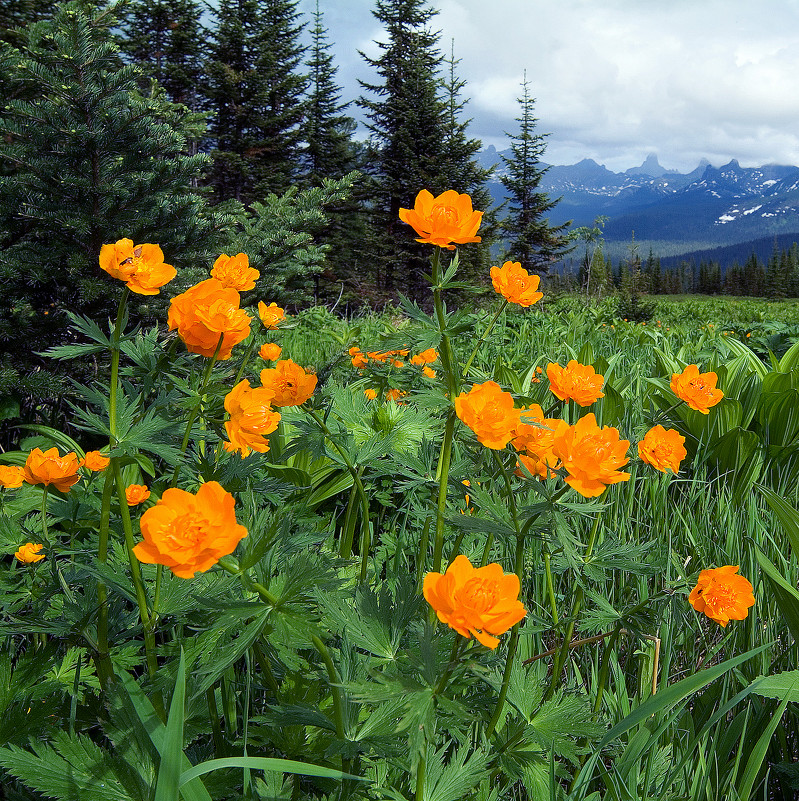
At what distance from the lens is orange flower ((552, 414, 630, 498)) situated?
666 mm

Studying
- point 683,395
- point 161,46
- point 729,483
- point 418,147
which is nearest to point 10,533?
point 683,395

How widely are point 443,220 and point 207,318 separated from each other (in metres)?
0.36

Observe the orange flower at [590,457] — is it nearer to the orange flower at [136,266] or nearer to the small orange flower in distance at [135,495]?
the orange flower at [136,266]

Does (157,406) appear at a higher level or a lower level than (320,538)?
higher

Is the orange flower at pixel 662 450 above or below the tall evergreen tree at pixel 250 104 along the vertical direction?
below

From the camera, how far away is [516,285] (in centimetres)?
109

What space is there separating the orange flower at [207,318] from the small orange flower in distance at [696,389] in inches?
39.1

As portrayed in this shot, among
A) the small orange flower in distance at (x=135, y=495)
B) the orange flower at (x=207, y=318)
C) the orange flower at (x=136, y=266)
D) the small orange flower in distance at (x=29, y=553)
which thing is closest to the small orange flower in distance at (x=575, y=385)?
the orange flower at (x=207, y=318)

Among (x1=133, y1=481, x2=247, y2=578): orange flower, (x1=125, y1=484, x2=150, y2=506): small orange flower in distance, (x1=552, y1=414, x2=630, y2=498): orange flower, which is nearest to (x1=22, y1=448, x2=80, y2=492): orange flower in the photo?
(x1=125, y1=484, x2=150, y2=506): small orange flower in distance

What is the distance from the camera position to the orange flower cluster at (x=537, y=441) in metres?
0.78

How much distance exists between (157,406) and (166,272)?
20 cm

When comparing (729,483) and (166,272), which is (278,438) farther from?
(729,483)

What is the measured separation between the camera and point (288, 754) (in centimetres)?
78

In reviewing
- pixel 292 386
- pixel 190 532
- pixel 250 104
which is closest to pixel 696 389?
pixel 292 386
